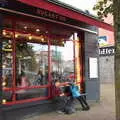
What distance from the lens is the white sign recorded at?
47.5ft

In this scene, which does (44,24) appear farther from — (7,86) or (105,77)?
(105,77)

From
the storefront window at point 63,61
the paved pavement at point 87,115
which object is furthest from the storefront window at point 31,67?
the paved pavement at point 87,115

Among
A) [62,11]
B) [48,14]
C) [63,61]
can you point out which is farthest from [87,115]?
[48,14]

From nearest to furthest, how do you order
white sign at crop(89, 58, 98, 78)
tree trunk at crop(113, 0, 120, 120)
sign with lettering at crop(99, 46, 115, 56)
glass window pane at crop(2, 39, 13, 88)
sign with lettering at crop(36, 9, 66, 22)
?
tree trunk at crop(113, 0, 120, 120) < glass window pane at crop(2, 39, 13, 88) < sign with lettering at crop(36, 9, 66, 22) < white sign at crop(89, 58, 98, 78) < sign with lettering at crop(99, 46, 115, 56)

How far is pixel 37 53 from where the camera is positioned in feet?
39.9

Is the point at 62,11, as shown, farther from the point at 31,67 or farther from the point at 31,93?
the point at 31,93

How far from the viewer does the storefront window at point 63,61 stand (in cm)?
1281

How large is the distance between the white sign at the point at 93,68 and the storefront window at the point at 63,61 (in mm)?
977

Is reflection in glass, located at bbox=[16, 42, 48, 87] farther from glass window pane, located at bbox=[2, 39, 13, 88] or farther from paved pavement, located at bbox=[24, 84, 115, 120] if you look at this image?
paved pavement, located at bbox=[24, 84, 115, 120]

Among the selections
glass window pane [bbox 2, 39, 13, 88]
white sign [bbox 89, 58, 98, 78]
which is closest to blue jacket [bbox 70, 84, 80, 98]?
glass window pane [bbox 2, 39, 13, 88]

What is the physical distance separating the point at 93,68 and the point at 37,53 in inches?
133

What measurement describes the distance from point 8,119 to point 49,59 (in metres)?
3.09

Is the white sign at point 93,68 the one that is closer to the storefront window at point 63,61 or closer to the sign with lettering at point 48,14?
the storefront window at point 63,61

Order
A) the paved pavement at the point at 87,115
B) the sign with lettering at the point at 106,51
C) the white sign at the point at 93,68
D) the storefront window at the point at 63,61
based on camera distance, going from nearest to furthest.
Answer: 1. the paved pavement at the point at 87,115
2. the storefront window at the point at 63,61
3. the white sign at the point at 93,68
4. the sign with lettering at the point at 106,51
